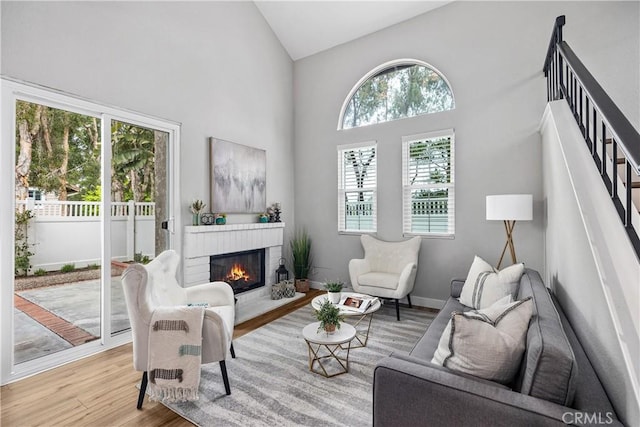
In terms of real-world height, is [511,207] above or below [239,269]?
above

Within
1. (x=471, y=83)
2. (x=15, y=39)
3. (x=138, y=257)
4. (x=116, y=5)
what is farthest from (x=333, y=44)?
(x=138, y=257)

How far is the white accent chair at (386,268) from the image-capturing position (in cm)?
348

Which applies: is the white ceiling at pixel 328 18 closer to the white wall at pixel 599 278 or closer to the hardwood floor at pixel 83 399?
the white wall at pixel 599 278

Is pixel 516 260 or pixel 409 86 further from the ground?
pixel 409 86

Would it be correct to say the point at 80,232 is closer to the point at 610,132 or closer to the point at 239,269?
the point at 239,269

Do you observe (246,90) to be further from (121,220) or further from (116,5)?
(121,220)

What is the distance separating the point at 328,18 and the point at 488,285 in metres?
4.09

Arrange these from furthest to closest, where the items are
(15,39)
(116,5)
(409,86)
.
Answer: (409,86) → (116,5) → (15,39)

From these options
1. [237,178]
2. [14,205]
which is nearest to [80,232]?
[14,205]

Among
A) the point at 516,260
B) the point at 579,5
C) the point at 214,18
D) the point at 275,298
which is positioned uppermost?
the point at 214,18

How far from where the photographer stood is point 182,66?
11.2 ft

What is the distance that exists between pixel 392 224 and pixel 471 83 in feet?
6.57

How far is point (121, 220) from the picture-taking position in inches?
114

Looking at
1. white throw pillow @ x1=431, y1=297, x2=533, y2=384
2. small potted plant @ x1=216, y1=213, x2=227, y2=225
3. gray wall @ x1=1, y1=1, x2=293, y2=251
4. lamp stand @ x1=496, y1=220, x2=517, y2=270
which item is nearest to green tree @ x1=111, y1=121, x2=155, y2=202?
gray wall @ x1=1, y1=1, x2=293, y2=251
